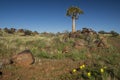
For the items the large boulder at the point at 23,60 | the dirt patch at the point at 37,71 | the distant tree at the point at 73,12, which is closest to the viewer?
the dirt patch at the point at 37,71

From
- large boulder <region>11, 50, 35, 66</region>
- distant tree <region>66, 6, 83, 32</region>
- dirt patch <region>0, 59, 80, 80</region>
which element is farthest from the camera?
distant tree <region>66, 6, 83, 32</region>

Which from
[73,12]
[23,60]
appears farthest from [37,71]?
[73,12]

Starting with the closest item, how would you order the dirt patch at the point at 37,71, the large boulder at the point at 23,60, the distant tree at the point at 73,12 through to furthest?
the dirt patch at the point at 37,71 < the large boulder at the point at 23,60 < the distant tree at the point at 73,12

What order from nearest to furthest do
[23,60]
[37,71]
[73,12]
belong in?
[37,71]
[23,60]
[73,12]

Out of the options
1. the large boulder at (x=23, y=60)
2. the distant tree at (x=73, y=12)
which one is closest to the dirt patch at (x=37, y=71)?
the large boulder at (x=23, y=60)

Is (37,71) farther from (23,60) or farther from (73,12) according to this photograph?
(73,12)

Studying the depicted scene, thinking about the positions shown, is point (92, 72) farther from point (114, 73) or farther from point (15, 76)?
point (15, 76)

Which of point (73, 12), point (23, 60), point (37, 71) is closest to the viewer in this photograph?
point (37, 71)

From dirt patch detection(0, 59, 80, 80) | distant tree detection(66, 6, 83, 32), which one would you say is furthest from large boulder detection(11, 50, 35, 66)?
distant tree detection(66, 6, 83, 32)

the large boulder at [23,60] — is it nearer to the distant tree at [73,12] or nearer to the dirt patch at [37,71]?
the dirt patch at [37,71]

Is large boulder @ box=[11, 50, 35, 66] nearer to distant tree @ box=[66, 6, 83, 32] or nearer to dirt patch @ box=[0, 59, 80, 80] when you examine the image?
dirt patch @ box=[0, 59, 80, 80]

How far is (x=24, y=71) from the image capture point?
6531 mm

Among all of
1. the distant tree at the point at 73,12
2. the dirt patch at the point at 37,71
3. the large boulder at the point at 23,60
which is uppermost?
the distant tree at the point at 73,12

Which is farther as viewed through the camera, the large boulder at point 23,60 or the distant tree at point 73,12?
the distant tree at point 73,12
